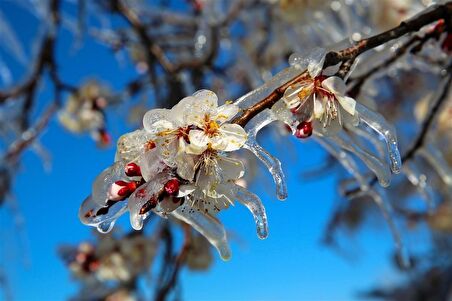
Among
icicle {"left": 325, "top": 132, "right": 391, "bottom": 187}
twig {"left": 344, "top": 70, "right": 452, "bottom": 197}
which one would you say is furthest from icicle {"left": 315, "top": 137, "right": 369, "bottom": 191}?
icicle {"left": 325, "top": 132, "right": 391, "bottom": 187}

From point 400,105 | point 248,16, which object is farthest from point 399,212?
point 248,16

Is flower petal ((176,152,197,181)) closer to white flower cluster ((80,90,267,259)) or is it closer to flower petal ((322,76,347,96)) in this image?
white flower cluster ((80,90,267,259))

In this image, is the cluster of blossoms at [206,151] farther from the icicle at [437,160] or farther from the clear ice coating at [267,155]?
the icicle at [437,160]

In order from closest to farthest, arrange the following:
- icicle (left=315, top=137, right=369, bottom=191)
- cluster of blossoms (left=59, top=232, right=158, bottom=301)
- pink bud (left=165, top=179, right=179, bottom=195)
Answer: pink bud (left=165, top=179, right=179, bottom=195), icicle (left=315, top=137, right=369, bottom=191), cluster of blossoms (left=59, top=232, right=158, bottom=301)

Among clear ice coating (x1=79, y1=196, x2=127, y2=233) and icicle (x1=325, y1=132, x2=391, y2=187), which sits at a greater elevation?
clear ice coating (x1=79, y1=196, x2=127, y2=233)

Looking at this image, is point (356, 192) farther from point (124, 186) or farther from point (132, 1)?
point (132, 1)

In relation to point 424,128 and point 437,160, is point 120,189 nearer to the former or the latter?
point 424,128

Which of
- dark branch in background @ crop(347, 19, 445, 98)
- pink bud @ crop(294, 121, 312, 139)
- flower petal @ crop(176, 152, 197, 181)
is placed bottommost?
pink bud @ crop(294, 121, 312, 139)

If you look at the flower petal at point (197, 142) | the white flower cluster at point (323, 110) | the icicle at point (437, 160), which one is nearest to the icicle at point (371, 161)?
the white flower cluster at point (323, 110)
